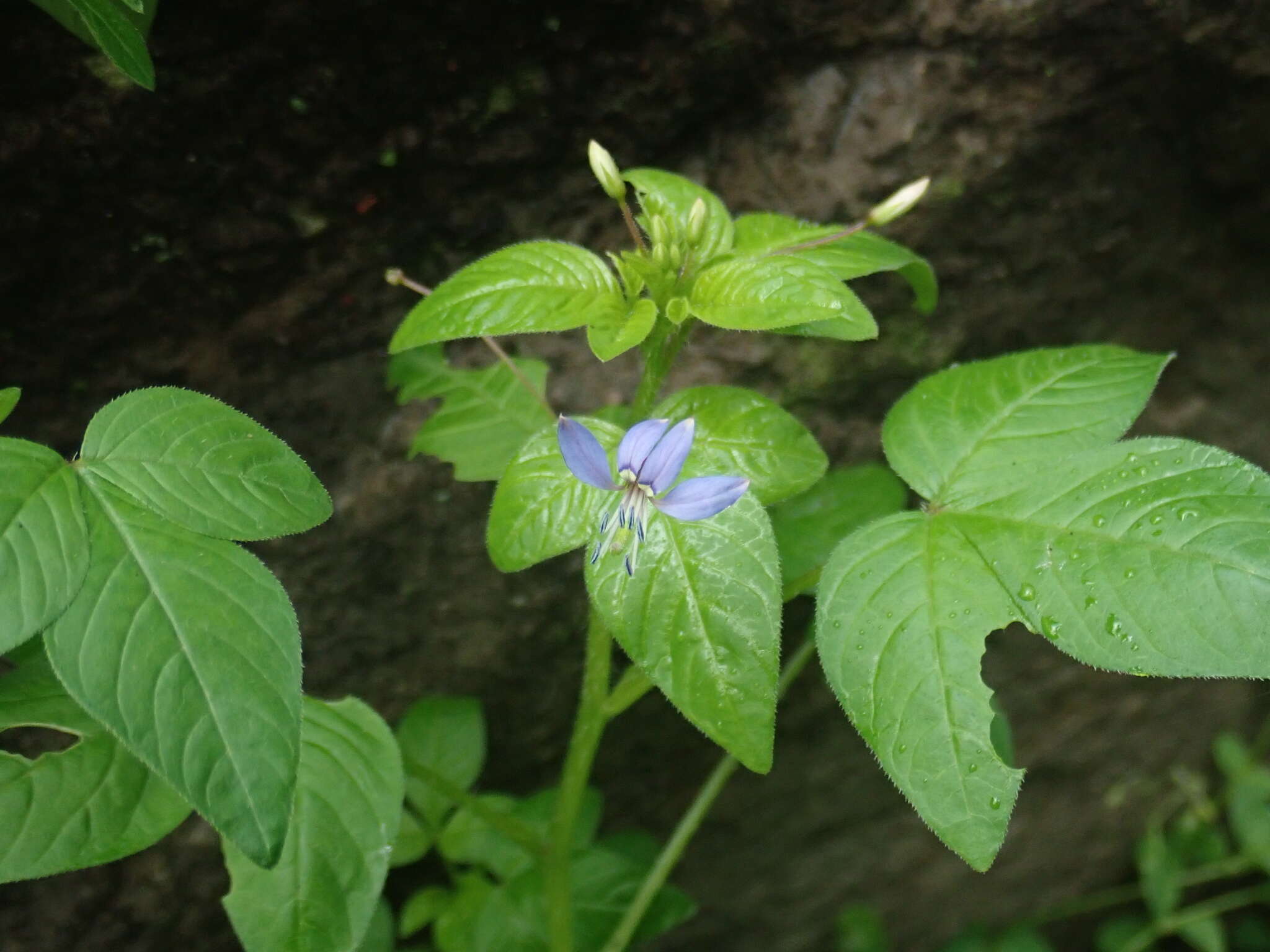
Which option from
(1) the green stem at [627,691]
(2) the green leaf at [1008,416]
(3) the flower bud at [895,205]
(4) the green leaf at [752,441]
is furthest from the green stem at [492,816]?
(3) the flower bud at [895,205]

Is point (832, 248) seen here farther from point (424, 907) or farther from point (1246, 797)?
point (1246, 797)

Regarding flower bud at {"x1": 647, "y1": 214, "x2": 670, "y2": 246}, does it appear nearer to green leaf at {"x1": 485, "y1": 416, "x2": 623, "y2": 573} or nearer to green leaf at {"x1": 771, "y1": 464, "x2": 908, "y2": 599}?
green leaf at {"x1": 485, "y1": 416, "x2": 623, "y2": 573}

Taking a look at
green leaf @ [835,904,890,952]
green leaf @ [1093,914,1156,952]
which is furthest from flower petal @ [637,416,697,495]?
green leaf @ [1093,914,1156,952]

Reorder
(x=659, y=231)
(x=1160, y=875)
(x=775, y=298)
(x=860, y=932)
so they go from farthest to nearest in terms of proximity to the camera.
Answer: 1. (x=1160, y=875)
2. (x=860, y=932)
3. (x=659, y=231)
4. (x=775, y=298)

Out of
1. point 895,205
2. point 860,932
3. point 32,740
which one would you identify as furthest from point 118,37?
point 860,932

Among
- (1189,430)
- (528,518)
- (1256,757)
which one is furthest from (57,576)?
(1256,757)

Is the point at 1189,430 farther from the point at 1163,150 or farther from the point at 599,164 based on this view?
the point at 599,164
